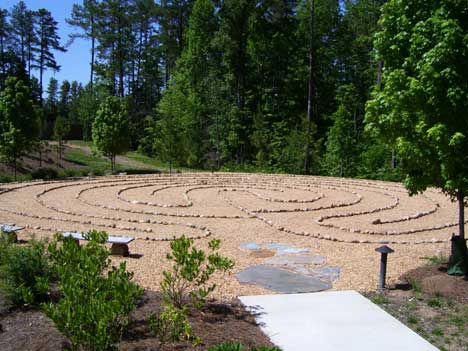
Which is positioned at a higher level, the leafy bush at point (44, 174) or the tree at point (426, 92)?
the tree at point (426, 92)

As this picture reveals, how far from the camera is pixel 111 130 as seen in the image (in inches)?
1050

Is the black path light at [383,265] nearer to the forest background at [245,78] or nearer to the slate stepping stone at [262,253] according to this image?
the slate stepping stone at [262,253]

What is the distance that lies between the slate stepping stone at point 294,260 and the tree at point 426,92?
94.3 inches

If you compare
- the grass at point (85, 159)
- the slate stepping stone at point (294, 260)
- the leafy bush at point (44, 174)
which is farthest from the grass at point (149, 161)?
the slate stepping stone at point (294, 260)

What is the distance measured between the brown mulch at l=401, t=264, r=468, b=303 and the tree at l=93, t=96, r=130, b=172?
21.1m

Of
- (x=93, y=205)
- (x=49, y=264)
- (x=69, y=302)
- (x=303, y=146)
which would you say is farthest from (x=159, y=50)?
(x=69, y=302)

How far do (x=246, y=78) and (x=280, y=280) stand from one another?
3493cm

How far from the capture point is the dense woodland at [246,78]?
3266cm

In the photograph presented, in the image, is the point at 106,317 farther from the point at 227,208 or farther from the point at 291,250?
the point at 227,208

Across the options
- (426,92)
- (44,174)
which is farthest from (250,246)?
(44,174)

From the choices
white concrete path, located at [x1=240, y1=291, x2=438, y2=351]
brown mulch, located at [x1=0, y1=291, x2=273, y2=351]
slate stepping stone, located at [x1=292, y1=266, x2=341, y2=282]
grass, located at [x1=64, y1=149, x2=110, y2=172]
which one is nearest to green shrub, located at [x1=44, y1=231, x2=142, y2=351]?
brown mulch, located at [x1=0, y1=291, x2=273, y2=351]

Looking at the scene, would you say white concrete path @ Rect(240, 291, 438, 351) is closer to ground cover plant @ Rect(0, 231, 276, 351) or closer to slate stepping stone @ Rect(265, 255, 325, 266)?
ground cover plant @ Rect(0, 231, 276, 351)

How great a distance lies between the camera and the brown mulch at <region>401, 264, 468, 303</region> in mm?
7473

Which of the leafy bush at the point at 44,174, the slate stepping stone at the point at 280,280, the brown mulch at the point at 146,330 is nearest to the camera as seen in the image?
the brown mulch at the point at 146,330
